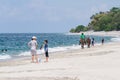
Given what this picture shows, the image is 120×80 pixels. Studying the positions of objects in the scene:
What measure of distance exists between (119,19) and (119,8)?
2330cm

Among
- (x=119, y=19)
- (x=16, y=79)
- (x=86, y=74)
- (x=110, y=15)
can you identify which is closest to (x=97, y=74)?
(x=86, y=74)

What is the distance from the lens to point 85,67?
1953cm

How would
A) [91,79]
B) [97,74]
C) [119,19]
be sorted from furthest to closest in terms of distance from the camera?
1. [119,19]
2. [97,74]
3. [91,79]

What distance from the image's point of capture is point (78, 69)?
1870 centimetres

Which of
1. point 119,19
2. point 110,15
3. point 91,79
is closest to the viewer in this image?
point 91,79

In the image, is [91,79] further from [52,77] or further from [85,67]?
[85,67]

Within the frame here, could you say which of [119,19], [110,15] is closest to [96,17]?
[110,15]

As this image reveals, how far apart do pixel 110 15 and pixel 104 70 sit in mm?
177616

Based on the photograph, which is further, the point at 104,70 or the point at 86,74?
the point at 104,70

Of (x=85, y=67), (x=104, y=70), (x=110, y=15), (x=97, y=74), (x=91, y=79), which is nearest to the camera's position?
(x=91, y=79)

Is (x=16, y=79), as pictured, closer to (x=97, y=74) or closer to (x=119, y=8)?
(x=97, y=74)

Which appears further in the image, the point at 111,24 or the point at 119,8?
the point at 119,8

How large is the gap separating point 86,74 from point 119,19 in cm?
16210

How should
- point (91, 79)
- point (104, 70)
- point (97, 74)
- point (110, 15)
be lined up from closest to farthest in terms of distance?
Answer: 1. point (91, 79)
2. point (97, 74)
3. point (104, 70)
4. point (110, 15)
